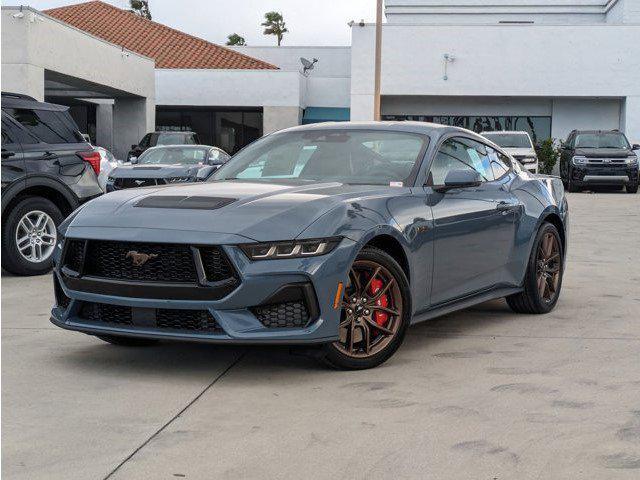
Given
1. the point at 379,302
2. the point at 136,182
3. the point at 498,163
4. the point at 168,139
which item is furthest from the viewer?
the point at 168,139

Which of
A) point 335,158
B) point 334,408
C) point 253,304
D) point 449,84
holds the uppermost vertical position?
point 449,84

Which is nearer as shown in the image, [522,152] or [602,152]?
[522,152]

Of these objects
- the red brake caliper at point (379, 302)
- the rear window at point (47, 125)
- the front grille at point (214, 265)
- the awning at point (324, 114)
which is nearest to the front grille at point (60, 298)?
the front grille at point (214, 265)

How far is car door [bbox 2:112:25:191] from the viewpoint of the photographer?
9.72 metres

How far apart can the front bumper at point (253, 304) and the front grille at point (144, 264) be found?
0.09 meters

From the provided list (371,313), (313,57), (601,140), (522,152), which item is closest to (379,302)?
(371,313)

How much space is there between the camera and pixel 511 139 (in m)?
26.6

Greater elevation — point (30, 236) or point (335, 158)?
point (335, 158)

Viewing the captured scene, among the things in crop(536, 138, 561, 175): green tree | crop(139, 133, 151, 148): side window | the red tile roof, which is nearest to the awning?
the red tile roof

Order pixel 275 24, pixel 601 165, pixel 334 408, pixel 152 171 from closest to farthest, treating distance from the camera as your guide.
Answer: pixel 334 408, pixel 152 171, pixel 601 165, pixel 275 24

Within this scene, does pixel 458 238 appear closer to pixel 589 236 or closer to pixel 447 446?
pixel 447 446

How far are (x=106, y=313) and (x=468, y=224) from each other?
7.70 ft

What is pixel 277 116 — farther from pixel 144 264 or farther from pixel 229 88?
pixel 144 264

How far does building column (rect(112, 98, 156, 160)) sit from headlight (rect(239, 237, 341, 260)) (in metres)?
29.8
